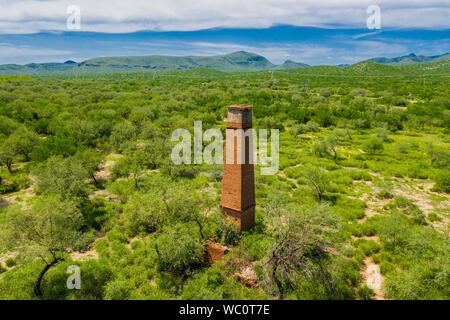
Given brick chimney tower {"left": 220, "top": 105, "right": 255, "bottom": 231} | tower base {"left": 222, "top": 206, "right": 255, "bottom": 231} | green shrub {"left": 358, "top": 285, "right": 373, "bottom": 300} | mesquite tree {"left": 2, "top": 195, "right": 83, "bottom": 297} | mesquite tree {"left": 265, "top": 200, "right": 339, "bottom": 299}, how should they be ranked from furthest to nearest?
1. tower base {"left": 222, "top": 206, "right": 255, "bottom": 231}
2. brick chimney tower {"left": 220, "top": 105, "right": 255, "bottom": 231}
3. mesquite tree {"left": 2, "top": 195, "right": 83, "bottom": 297}
4. mesquite tree {"left": 265, "top": 200, "right": 339, "bottom": 299}
5. green shrub {"left": 358, "top": 285, "right": 373, "bottom": 300}

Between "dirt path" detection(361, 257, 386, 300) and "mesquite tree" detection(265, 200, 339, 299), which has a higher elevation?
"mesquite tree" detection(265, 200, 339, 299)

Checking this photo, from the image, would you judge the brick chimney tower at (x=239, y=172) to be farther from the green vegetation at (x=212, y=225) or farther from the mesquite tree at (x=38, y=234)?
the mesquite tree at (x=38, y=234)

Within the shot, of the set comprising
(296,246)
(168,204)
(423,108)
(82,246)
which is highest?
(423,108)

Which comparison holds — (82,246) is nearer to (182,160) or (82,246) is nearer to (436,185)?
(182,160)

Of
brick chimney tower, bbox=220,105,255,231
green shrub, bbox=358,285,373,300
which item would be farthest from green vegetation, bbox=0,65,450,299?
brick chimney tower, bbox=220,105,255,231

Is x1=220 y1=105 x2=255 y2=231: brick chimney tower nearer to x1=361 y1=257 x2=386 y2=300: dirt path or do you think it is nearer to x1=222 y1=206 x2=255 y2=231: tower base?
x1=222 y1=206 x2=255 y2=231: tower base
